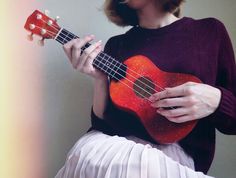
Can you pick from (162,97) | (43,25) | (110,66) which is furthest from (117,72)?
(43,25)

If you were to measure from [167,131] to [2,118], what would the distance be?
0.52 metres

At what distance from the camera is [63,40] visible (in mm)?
853

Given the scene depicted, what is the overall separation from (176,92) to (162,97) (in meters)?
0.04

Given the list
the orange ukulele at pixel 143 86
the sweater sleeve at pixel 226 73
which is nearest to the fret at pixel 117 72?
the orange ukulele at pixel 143 86

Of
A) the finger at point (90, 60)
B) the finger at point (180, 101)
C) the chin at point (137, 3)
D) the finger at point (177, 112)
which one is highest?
the chin at point (137, 3)

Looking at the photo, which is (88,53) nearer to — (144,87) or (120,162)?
(144,87)

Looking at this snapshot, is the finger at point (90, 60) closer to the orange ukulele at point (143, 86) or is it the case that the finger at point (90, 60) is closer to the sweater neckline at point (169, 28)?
the orange ukulele at point (143, 86)

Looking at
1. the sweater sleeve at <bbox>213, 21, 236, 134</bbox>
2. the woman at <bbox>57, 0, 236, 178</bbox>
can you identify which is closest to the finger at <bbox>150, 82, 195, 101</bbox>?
the woman at <bbox>57, 0, 236, 178</bbox>

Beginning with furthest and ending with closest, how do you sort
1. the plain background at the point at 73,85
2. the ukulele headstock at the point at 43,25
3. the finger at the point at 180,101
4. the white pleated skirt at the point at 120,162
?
the plain background at the point at 73,85
the ukulele headstock at the point at 43,25
the finger at the point at 180,101
the white pleated skirt at the point at 120,162

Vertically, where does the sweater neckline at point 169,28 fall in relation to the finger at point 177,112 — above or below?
above

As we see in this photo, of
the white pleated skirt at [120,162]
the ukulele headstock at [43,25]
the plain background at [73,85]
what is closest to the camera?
the white pleated skirt at [120,162]

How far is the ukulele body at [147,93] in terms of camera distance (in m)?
0.77

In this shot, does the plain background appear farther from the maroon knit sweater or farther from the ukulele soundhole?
the ukulele soundhole

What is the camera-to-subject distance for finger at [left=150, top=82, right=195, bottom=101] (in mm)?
739
